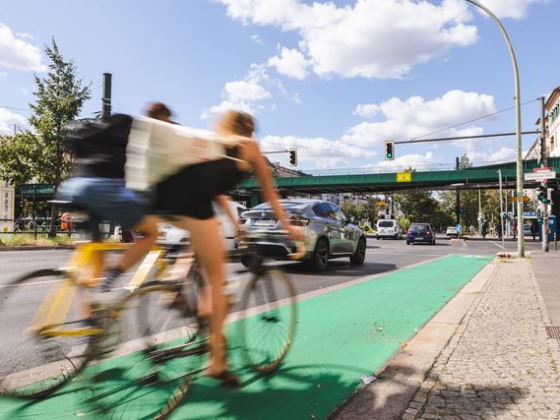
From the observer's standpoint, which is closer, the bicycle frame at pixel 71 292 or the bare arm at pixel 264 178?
the bicycle frame at pixel 71 292

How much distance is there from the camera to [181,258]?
10.0 feet

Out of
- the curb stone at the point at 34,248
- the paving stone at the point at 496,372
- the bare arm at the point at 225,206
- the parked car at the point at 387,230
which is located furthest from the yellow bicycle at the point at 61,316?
the parked car at the point at 387,230

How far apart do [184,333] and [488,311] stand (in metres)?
4.09

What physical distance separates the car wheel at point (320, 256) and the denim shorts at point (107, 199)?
8.31m

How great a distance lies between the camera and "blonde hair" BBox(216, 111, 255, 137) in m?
3.03

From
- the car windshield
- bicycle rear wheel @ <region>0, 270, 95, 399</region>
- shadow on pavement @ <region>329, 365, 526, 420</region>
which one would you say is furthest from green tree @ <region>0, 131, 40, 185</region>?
shadow on pavement @ <region>329, 365, 526, 420</region>

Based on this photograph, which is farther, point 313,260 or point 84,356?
point 313,260

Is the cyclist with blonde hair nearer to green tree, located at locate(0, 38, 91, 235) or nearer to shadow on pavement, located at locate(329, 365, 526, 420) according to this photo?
shadow on pavement, located at locate(329, 365, 526, 420)

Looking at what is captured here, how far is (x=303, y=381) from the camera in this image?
3371 mm

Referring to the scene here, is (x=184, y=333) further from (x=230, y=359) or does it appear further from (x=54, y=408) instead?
(x=54, y=408)

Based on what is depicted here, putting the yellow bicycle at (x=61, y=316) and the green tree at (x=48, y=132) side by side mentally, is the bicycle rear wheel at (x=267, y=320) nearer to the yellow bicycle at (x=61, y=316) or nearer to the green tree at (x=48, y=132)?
the yellow bicycle at (x=61, y=316)

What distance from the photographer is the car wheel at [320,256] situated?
10.8 m

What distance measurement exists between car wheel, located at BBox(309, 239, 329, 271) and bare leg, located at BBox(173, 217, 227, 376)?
7842 mm

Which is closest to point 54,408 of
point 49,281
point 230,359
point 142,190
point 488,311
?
point 49,281
